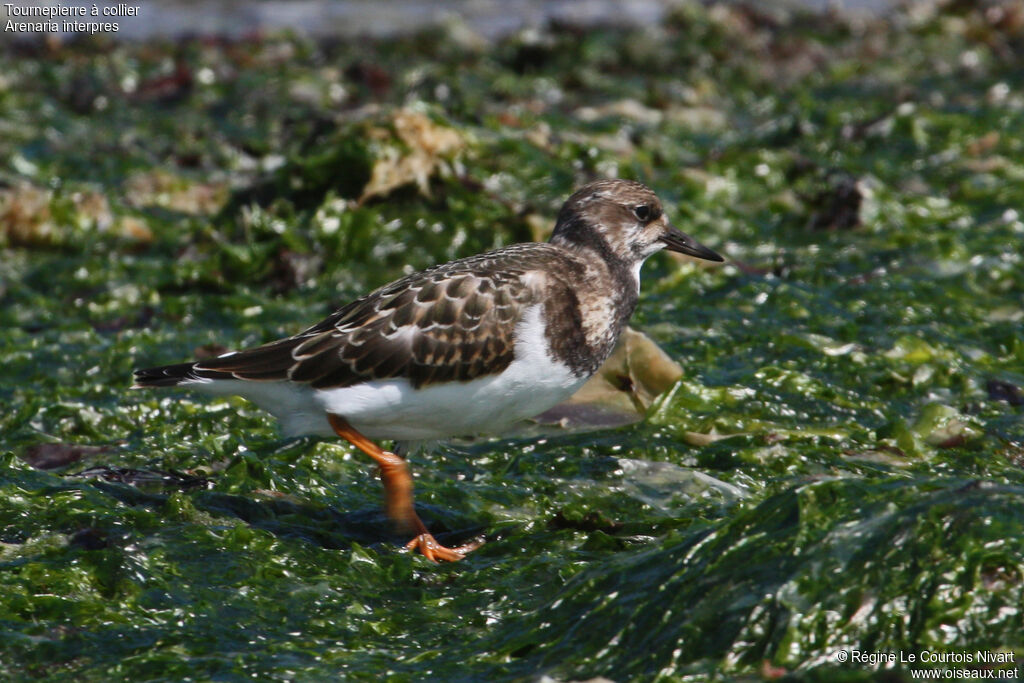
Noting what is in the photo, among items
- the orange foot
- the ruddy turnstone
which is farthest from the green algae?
the ruddy turnstone

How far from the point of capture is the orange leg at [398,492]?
440 centimetres

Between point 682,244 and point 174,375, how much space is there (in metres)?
2.24

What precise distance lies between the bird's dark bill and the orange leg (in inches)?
63.8

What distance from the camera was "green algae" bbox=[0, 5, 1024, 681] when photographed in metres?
3.36

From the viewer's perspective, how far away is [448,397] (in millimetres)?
4422

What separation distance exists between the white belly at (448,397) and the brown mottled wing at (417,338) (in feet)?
0.12

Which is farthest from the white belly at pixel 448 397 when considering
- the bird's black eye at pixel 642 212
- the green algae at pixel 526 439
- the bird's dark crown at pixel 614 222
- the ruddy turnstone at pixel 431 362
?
the bird's black eye at pixel 642 212

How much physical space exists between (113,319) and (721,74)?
745 cm

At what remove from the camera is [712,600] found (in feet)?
10.7

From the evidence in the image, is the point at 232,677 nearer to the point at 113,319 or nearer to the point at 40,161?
the point at 113,319

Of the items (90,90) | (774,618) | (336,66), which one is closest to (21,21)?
(90,90)

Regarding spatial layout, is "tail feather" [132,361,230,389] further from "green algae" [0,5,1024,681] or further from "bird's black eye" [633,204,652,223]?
"bird's black eye" [633,204,652,223]

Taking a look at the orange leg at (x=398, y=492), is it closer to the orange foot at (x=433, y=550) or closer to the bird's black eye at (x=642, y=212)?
the orange foot at (x=433, y=550)

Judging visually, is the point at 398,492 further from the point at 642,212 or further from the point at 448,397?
the point at 642,212
